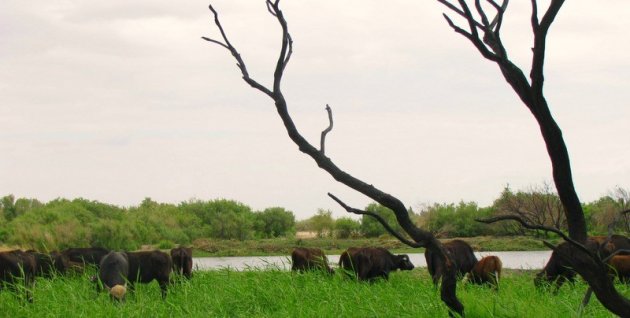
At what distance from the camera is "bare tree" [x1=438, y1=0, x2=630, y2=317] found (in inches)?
224

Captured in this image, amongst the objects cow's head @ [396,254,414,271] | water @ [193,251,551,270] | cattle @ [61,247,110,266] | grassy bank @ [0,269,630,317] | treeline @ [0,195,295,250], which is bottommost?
grassy bank @ [0,269,630,317]

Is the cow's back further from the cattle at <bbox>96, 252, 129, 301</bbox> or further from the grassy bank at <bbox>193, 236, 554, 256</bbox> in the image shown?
the grassy bank at <bbox>193, 236, 554, 256</bbox>

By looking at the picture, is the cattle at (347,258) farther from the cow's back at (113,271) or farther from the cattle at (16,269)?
the cattle at (16,269)

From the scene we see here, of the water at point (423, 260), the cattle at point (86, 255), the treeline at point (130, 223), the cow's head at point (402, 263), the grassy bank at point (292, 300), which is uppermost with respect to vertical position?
the treeline at point (130, 223)

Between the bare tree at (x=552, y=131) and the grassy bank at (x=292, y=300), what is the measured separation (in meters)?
3.18

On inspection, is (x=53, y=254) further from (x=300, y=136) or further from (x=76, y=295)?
(x=300, y=136)

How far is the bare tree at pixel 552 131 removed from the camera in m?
→ 5.68

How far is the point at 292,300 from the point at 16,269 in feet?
15.2

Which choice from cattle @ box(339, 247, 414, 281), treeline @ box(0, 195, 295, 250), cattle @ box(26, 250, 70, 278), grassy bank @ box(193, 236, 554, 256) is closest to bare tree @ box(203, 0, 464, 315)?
cattle @ box(339, 247, 414, 281)

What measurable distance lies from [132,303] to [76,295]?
143 cm

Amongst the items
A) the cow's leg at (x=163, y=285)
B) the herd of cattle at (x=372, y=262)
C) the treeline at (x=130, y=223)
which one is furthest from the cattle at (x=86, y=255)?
the treeline at (x=130, y=223)

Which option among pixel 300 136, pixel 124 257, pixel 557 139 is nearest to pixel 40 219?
pixel 124 257

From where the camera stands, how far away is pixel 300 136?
7012 mm

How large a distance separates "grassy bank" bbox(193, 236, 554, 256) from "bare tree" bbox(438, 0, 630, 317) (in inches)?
940
